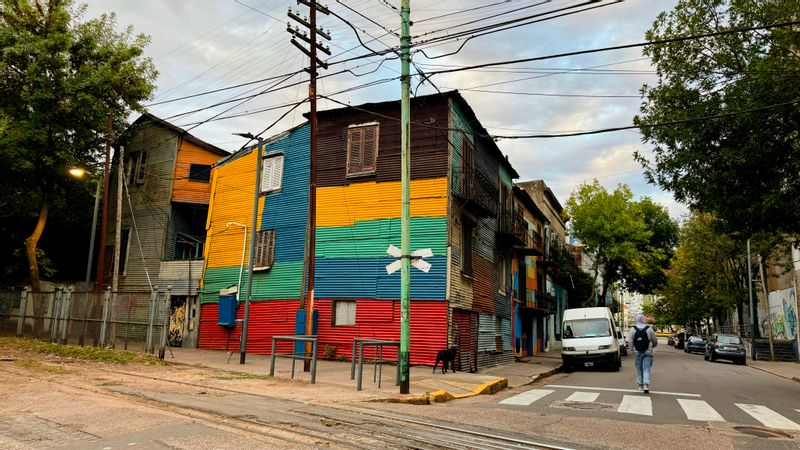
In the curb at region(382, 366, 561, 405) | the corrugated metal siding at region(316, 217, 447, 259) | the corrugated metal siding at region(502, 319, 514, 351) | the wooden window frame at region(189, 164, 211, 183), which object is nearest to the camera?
the curb at region(382, 366, 561, 405)

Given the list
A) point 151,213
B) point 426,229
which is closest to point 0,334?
point 151,213

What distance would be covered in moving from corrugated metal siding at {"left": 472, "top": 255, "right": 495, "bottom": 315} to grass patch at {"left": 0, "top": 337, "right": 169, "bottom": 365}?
11.3 m

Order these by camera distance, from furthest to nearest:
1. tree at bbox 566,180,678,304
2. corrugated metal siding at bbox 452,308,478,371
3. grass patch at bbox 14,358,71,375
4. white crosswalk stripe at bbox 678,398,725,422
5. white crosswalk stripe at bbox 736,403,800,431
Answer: tree at bbox 566,180,678,304
corrugated metal siding at bbox 452,308,478,371
grass patch at bbox 14,358,71,375
white crosswalk stripe at bbox 678,398,725,422
white crosswalk stripe at bbox 736,403,800,431

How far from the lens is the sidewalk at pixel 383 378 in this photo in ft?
34.7

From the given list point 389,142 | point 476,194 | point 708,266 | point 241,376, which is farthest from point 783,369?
point 241,376

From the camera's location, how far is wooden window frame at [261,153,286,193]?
70.6 feet

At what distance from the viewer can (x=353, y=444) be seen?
5898 mm

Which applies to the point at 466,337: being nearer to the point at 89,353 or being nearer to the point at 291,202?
the point at 291,202

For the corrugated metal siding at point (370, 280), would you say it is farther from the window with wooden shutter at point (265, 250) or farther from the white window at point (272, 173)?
the white window at point (272, 173)

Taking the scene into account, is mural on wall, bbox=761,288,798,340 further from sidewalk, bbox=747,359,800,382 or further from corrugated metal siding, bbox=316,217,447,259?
corrugated metal siding, bbox=316,217,447,259

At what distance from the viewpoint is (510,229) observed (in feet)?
82.9

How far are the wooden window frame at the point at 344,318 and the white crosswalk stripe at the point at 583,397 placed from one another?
877cm

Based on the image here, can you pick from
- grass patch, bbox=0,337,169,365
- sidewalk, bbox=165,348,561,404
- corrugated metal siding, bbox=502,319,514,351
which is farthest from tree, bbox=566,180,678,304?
grass patch, bbox=0,337,169,365

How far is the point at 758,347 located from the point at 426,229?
29.8 m
